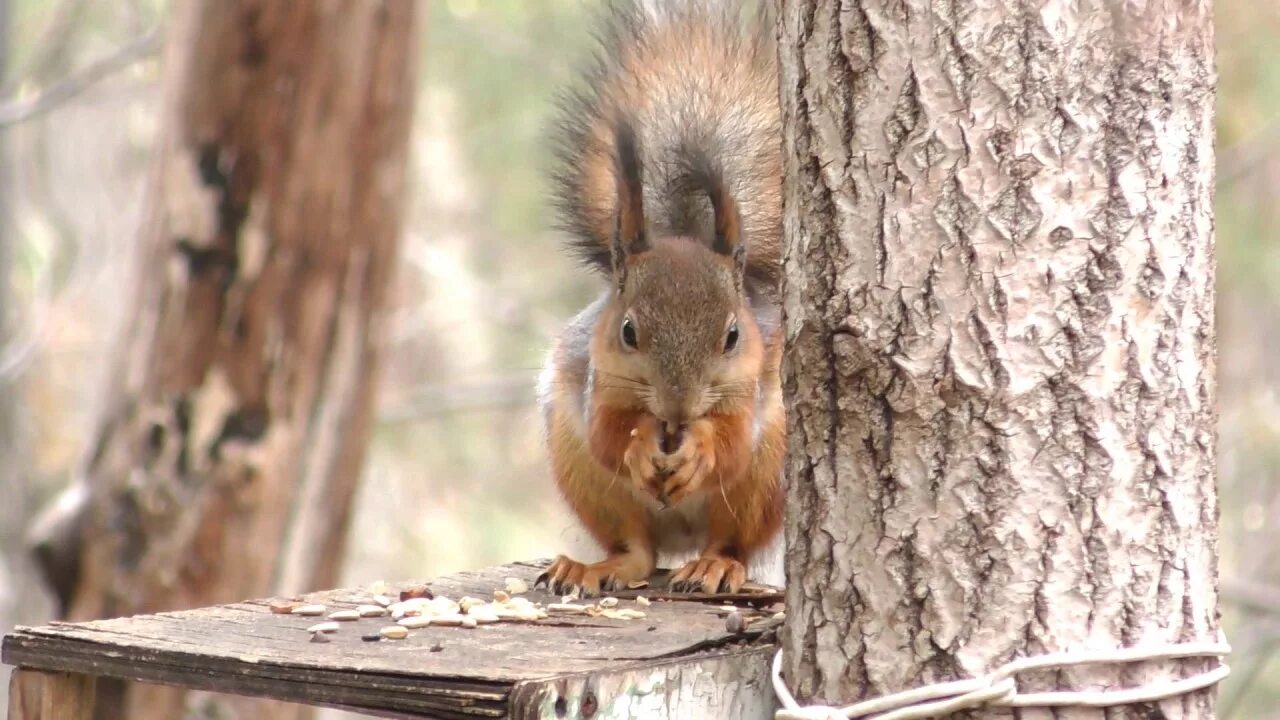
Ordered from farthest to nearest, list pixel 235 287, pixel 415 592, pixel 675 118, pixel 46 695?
1. pixel 235 287
2. pixel 675 118
3. pixel 415 592
4. pixel 46 695

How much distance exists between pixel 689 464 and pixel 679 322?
0.17m

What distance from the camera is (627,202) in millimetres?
1793

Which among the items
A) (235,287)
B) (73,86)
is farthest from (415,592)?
(73,86)

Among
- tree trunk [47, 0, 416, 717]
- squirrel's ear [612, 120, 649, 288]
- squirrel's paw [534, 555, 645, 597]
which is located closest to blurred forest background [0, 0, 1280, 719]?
tree trunk [47, 0, 416, 717]

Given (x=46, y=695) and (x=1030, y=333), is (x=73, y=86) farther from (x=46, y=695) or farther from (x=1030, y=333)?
(x=1030, y=333)

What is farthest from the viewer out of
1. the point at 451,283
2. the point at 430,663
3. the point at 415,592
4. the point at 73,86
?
the point at 451,283

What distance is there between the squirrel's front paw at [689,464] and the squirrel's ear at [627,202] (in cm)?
22

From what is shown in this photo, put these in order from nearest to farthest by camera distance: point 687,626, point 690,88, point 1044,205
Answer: point 1044,205 < point 687,626 < point 690,88

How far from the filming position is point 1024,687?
114 cm

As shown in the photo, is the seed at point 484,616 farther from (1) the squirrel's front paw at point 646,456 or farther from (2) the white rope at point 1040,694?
(2) the white rope at point 1040,694

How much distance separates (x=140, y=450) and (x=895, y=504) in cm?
217

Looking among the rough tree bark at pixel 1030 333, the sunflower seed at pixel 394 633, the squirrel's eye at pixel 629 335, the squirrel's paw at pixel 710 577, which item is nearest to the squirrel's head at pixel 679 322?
the squirrel's eye at pixel 629 335

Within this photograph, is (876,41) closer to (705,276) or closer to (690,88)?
(705,276)

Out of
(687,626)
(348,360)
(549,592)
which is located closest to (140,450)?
(348,360)
